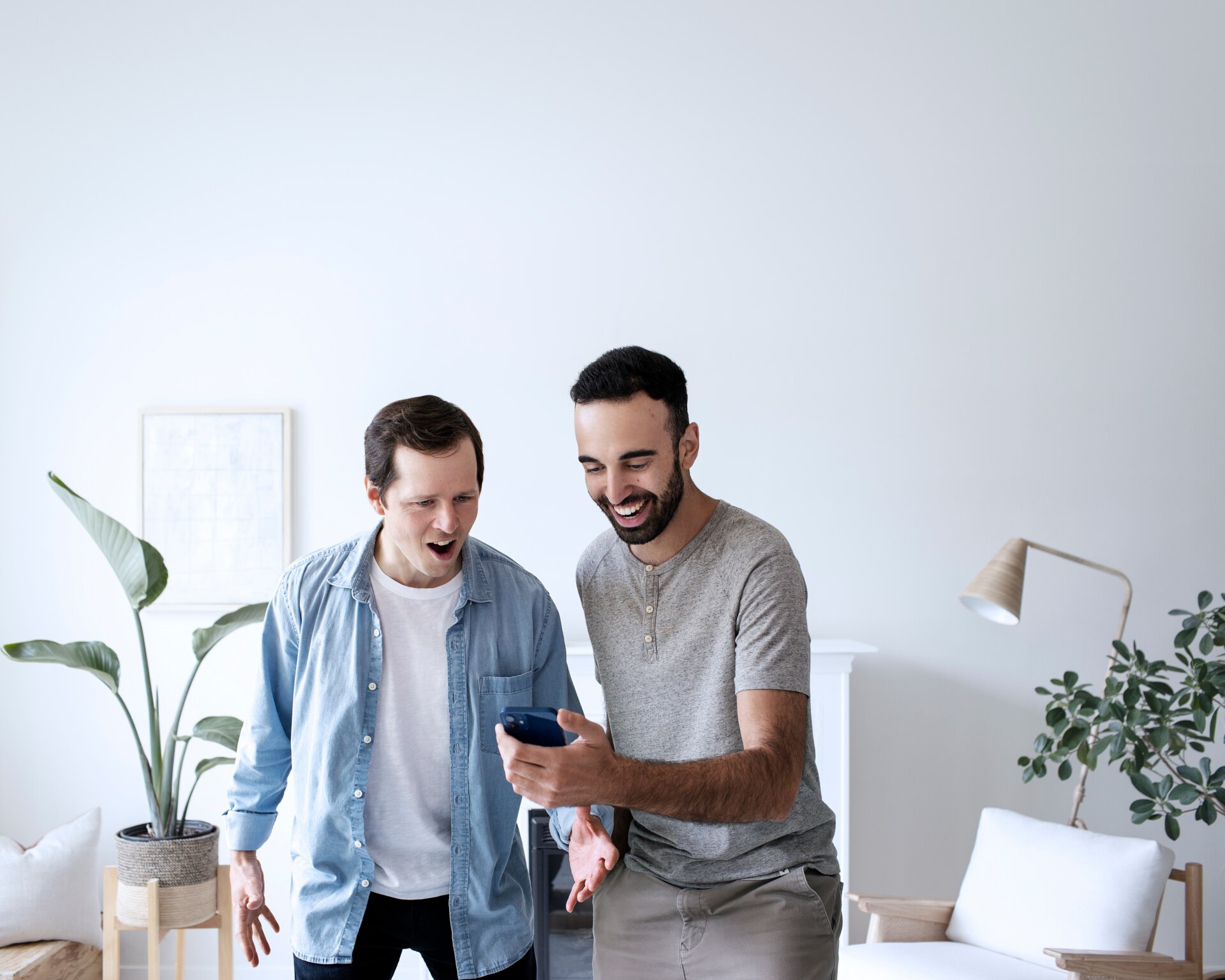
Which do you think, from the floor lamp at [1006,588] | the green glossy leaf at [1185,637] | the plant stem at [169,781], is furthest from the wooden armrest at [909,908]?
the plant stem at [169,781]

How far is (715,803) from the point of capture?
1.29 meters

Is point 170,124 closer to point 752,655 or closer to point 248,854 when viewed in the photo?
point 248,854

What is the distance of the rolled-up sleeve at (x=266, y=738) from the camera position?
1.63 meters

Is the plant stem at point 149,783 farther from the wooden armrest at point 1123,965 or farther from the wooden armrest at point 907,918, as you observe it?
the wooden armrest at point 1123,965

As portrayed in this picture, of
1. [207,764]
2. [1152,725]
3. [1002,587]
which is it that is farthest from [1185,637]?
[207,764]

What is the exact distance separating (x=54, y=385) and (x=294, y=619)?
220 centimetres

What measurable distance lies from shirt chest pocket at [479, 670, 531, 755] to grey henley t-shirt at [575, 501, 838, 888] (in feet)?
0.46

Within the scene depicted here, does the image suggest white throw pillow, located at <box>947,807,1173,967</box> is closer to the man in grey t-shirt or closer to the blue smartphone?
the man in grey t-shirt

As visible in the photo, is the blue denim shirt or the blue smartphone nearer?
the blue smartphone

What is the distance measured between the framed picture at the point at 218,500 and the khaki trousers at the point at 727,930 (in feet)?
6.71

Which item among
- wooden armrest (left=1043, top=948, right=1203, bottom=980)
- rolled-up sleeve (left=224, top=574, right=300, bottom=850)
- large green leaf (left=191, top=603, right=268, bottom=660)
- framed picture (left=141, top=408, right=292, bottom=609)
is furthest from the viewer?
framed picture (left=141, top=408, right=292, bottom=609)

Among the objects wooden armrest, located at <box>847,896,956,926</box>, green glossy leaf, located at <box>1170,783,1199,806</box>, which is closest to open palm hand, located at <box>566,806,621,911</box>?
wooden armrest, located at <box>847,896,956,926</box>

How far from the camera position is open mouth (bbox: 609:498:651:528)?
1497 millimetres

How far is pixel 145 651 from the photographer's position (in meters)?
2.72
